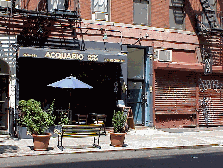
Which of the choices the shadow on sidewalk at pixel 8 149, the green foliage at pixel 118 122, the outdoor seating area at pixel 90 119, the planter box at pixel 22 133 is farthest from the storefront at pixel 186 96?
the shadow on sidewalk at pixel 8 149

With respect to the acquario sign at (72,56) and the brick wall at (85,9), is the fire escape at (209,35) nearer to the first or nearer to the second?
the acquario sign at (72,56)

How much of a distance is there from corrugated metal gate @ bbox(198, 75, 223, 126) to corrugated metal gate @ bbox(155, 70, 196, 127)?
20.2 inches

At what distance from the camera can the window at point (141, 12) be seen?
19109mm

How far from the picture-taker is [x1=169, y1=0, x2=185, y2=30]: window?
65.8 ft

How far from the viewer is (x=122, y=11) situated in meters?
18.6

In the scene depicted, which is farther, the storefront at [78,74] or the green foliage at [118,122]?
the storefront at [78,74]

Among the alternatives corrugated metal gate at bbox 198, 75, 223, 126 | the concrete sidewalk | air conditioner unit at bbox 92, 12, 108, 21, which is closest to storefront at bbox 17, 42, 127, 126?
air conditioner unit at bbox 92, 12, 108, 21

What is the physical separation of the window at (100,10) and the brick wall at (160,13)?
8.73ft

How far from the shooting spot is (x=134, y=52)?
63.0 ft

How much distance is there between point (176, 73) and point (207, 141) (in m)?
5.86

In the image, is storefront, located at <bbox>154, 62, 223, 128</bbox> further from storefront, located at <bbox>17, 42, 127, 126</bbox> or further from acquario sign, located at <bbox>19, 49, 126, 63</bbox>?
acquario sign, located at <bbox>19, 49, 126, 63</bbox>

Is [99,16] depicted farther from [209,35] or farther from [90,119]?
[209,35]

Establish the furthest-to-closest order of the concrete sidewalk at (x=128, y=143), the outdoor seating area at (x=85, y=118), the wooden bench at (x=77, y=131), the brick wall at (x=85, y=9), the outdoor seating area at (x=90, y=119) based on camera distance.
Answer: the brick wall at (x=85, y=9) → the outdoor seating area at (x=90, y=119) → the outdoor seating area at (x=85, y=118) → the wooden bench at (x=77, y=131) → the concrete sidewalk at (x=128, y=143)

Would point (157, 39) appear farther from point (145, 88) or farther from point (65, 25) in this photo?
point (65, 25)
